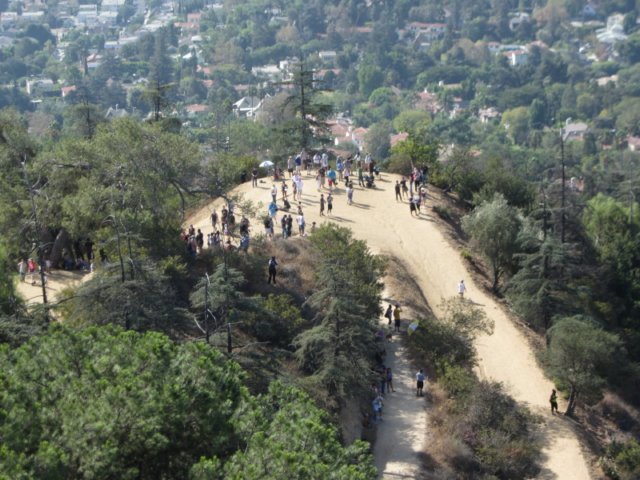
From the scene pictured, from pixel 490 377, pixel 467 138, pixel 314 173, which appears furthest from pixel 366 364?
pixel 467 138

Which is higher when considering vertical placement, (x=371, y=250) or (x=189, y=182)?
(x=189, y=182)

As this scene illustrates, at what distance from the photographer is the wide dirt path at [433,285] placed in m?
21.8

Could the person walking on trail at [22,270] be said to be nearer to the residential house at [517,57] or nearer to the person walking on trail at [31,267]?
the person walking on trail at [31,267]

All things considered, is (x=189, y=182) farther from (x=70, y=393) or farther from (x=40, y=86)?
(x=40, y=86)

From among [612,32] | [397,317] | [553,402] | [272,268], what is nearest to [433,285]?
[397,317]

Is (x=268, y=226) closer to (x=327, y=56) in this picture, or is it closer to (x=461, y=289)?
(x=461, y=289)

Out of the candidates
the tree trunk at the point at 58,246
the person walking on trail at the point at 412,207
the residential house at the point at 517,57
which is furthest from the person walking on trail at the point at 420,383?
the residential house at the point at 517,57

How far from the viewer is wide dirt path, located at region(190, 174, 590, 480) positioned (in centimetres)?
2177

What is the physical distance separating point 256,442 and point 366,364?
775cm

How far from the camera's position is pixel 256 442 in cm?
1351

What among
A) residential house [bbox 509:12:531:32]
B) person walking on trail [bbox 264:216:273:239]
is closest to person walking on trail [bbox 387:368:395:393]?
person walking on trail [bbox 264:216:273:239]

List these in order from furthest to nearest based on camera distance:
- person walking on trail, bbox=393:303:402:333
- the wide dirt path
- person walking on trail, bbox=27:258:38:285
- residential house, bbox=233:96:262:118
A: residential house, bbox=233:96:262:118, person walking on trail, bbox=27:258:38:285, person walking on trail, bbox=393:303:402:333, the wide dirt path

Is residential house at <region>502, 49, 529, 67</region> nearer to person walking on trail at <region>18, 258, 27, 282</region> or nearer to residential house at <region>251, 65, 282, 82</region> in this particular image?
residential house at <region>251, 65, 282, 82</region>

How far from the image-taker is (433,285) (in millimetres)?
28734
